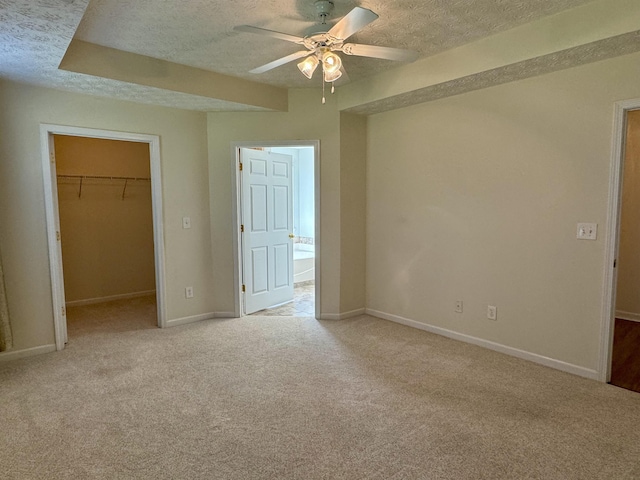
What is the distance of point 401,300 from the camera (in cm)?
411

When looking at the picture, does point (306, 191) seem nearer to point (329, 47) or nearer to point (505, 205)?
point (505, 205)

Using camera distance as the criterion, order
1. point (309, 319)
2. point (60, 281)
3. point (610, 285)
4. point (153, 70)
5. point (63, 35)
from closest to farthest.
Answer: point (63, 35), point (610, 285), point (153, 70), point (60, 281), point (309, 319)

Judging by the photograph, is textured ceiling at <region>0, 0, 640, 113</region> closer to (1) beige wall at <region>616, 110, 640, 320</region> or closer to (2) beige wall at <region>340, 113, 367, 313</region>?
(2) beige wall at <region>340, 113, 367, 313</region>

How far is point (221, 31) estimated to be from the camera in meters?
2.64

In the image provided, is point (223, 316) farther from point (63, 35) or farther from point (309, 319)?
point (63, 35)

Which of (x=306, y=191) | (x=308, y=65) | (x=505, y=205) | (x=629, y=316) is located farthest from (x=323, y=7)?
(x=306, y=191)

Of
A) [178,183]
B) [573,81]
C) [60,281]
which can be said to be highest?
[573,81]

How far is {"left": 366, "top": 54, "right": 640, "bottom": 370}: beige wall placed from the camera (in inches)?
108

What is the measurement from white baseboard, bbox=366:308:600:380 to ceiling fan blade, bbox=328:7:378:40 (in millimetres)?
2808

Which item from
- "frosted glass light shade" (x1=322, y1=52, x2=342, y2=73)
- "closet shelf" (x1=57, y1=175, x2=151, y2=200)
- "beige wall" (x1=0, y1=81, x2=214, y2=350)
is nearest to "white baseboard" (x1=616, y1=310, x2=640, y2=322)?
"frosted glass light shade" (x1=322, y1=52, x2=342, y2=73)

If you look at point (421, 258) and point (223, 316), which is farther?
point (223, 316)

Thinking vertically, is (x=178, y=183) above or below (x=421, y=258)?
above

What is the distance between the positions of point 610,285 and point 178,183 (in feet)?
13.0

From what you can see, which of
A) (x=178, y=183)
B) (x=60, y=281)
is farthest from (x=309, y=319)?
(x=60, y=281)
